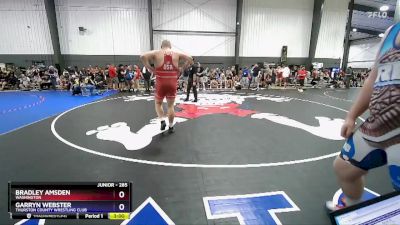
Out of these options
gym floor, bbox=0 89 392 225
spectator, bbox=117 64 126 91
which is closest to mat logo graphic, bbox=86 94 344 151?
gym floor, bbox=0 89 392 225

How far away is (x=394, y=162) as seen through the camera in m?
1.33

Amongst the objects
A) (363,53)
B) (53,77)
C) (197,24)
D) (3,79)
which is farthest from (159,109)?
(363,53)

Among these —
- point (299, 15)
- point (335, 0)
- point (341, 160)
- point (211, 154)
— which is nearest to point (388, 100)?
point (341, 160)

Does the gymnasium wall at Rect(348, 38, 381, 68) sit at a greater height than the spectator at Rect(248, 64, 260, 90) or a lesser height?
greater

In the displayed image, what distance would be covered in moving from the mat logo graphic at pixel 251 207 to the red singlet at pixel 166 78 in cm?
271

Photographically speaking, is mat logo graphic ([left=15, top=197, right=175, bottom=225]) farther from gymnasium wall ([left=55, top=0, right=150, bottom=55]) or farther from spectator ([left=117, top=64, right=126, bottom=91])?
gymnasium wall ([left=55, top=0, right=150, bottom=55])

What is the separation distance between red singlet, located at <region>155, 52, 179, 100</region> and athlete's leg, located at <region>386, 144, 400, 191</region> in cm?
394

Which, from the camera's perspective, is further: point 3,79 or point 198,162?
point 3,79

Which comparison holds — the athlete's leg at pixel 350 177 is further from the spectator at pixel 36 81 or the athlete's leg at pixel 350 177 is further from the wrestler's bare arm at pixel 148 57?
the spectator at pixel 36 81

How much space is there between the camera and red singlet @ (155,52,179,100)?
4.76 meters

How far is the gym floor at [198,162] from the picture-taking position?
2560mm

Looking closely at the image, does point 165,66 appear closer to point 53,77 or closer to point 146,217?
point 146,217
